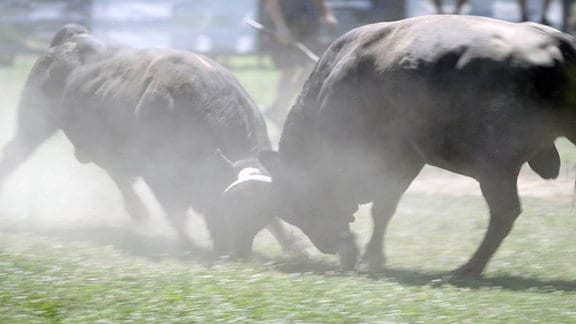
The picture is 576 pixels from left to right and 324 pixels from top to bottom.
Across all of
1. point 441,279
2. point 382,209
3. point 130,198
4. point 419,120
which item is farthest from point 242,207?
point 130,198

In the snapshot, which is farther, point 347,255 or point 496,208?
point 347,255

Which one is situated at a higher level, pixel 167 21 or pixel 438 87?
pixel 167 21

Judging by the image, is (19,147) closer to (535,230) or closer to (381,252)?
(381,252)

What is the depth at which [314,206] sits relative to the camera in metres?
9.23

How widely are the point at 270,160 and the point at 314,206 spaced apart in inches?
21.3

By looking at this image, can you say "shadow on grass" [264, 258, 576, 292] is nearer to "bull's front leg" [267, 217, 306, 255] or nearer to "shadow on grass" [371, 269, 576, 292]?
"shadow on grass" [371, 269, 576, 292]

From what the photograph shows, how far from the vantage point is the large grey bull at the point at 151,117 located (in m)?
9.49

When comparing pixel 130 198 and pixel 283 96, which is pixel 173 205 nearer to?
pixel 130 198

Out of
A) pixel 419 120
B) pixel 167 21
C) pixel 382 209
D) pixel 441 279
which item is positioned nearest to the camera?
pixel 441 279

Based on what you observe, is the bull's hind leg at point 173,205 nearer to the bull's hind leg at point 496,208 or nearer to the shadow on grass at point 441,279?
the shadow on grass at point 441,279

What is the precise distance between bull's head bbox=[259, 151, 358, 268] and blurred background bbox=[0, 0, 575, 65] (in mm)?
15852

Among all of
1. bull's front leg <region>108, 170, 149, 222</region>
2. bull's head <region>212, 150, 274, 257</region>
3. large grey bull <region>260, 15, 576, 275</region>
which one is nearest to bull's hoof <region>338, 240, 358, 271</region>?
large grey bull <region>260, 15, 576, 275</region>

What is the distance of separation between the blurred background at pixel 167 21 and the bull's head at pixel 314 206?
15852 mm

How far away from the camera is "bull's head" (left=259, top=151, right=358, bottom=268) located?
9141 mm
